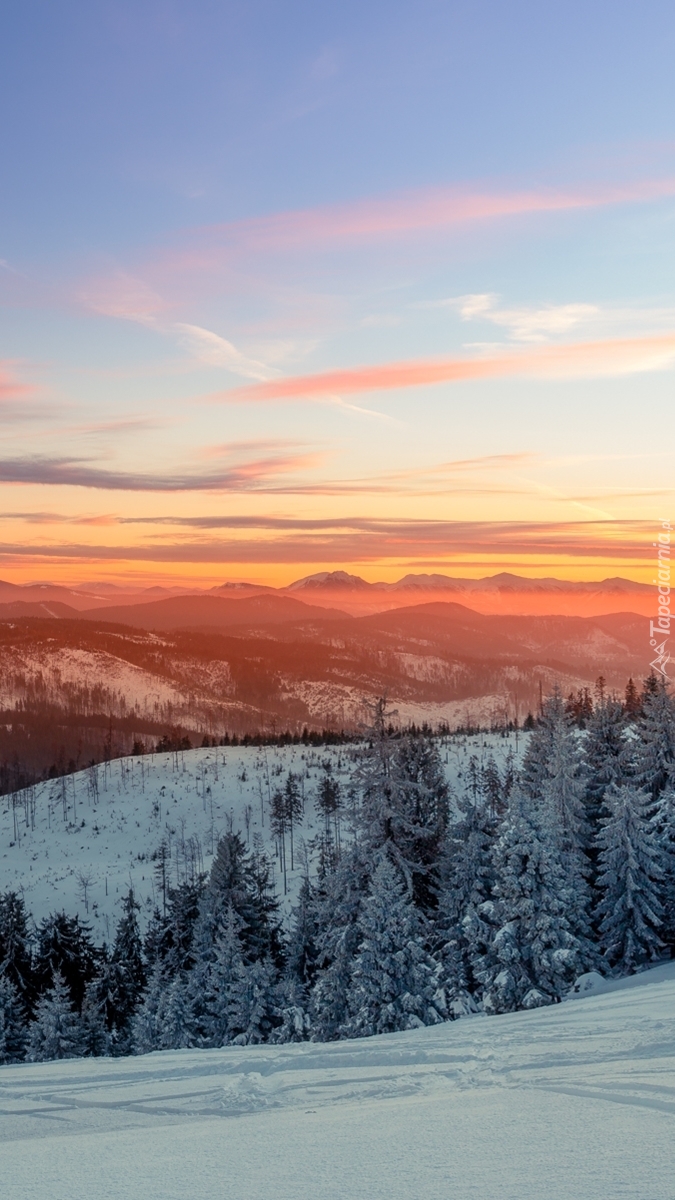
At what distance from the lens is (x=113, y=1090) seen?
1050 centimetres

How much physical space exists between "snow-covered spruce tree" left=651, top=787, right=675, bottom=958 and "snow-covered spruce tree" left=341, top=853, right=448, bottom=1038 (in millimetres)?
10226

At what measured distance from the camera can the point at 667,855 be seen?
3494cm

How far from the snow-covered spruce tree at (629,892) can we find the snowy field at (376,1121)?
68.6ft

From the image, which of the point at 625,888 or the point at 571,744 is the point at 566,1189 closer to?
the point at 625,888

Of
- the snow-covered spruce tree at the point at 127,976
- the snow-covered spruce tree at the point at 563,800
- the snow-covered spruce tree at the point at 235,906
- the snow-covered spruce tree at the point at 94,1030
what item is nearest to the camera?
the snow-covered spruce tree at the point at 563,800

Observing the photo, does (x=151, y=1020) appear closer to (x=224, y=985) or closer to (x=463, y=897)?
(x=224, y=985)

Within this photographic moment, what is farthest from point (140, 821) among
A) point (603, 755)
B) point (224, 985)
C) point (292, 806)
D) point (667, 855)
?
point (667, 855)

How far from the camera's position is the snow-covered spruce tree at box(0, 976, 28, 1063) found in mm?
49906

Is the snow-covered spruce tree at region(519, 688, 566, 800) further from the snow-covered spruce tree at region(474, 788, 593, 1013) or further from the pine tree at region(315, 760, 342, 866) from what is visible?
the pine tree at region(315, 760, 342, 866)

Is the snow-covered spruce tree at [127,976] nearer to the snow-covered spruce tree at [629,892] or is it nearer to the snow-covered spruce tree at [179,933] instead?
the snow-covered spruce tree at [179,933]

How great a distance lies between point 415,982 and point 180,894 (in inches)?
1437

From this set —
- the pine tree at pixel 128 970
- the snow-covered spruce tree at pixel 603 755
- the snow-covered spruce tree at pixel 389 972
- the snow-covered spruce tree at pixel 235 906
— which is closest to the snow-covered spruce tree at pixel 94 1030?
the pine tree at pixel 128 970

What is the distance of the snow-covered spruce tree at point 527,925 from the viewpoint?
1118 inches

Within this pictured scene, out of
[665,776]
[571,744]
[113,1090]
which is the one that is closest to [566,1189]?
[113,1090]
